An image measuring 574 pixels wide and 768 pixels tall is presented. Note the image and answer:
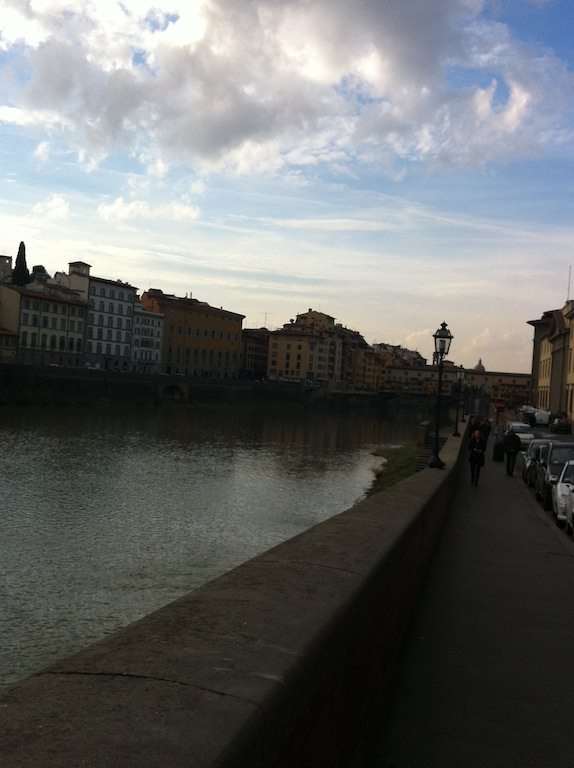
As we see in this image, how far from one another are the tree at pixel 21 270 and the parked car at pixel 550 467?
108 m

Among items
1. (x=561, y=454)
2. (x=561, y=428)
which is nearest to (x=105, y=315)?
(x=561, y=428)

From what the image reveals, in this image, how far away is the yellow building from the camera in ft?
427

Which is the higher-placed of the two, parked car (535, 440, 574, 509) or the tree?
the tree

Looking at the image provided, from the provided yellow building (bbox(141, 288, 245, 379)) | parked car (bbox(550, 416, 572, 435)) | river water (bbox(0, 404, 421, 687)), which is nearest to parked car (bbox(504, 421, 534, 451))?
river water (bbox(0, 404, 421, 687))

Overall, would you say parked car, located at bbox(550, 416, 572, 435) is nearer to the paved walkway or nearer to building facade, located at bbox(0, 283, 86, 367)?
the paved walkway

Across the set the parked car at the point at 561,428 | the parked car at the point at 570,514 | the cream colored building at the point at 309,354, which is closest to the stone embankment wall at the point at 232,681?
the parked car at the point at 570,514

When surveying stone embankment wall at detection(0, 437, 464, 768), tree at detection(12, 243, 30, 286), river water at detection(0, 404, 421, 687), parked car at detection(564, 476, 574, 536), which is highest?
tree at detection(12, 243, 30, 286)

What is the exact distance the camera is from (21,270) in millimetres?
120000

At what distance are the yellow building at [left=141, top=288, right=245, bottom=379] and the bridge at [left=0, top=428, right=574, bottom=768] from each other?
4704 inches

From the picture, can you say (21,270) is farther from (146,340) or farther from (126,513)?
(126,513)

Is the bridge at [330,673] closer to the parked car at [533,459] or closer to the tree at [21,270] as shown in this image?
the parked car at [533,459]

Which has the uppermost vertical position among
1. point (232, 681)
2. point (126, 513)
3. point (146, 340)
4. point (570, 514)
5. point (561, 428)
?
point (146, 340)

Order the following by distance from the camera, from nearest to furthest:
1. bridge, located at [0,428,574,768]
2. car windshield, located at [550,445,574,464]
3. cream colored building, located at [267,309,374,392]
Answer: bridge, located at [0,428,574,768] → car windshield, located at [550,445,574,464] → cream colored building, located at [267,309,374,392]

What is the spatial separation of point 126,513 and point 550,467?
1126cm
